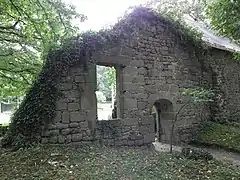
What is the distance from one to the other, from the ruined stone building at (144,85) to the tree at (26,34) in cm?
157

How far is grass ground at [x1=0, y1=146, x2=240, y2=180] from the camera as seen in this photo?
13.2 ft

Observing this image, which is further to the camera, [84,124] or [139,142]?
[139,142]

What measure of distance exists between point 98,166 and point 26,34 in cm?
613

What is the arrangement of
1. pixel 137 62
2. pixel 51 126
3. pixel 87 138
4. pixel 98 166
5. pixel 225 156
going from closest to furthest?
pixel 98 166, pixel 51 126, pixel 87 138, pixel 225 156, pixel 137 62

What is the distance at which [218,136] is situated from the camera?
8078 mm

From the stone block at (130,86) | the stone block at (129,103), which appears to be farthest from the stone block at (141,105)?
the stone block at (130,86)

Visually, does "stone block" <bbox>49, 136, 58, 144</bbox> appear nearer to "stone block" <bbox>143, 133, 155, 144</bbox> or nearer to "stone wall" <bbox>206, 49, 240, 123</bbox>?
"stone block" <bbox>143, 133, 155, 144</bbox>

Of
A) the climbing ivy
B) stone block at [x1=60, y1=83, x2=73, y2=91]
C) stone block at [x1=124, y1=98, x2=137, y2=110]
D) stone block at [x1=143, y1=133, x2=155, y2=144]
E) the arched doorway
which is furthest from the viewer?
the arched doorway

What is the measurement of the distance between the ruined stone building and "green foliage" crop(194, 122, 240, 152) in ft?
1.38

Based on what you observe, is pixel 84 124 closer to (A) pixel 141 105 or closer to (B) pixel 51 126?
(B) pixel 51 126

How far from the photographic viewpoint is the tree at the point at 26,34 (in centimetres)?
726

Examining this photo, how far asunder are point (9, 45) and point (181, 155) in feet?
24.7

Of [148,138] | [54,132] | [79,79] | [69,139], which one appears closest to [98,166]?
[69,139]

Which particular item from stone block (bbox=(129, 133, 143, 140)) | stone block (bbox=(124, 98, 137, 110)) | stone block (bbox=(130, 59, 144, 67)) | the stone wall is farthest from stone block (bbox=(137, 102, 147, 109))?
the stone wall
